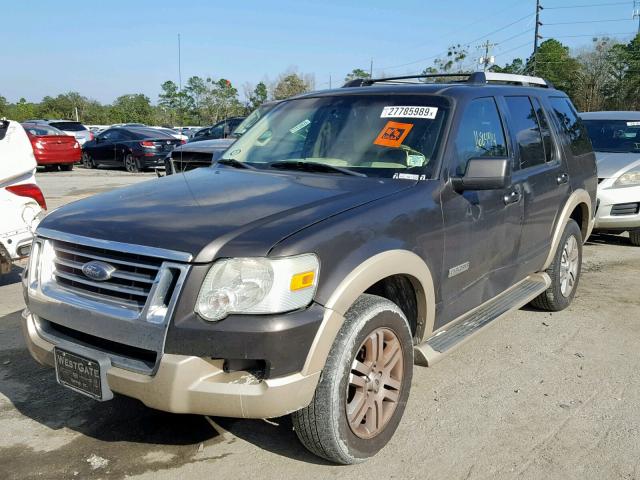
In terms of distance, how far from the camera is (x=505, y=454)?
300 centimetres

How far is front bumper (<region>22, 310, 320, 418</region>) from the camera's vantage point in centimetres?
242

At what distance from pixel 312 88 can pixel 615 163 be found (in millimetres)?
56457

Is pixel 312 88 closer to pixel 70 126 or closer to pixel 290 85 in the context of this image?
pixel 290 85

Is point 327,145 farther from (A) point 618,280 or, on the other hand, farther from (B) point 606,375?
(A) point 618,280

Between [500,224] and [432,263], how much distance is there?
2.85ft

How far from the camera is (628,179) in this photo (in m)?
7.73

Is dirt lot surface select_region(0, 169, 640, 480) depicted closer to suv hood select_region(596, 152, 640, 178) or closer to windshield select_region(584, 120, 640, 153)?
suv hood select_region(596, 152, 640, 178)

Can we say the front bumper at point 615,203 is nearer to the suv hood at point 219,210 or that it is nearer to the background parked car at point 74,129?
the suv hood at point 219,210

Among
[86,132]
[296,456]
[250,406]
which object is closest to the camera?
[250,406]

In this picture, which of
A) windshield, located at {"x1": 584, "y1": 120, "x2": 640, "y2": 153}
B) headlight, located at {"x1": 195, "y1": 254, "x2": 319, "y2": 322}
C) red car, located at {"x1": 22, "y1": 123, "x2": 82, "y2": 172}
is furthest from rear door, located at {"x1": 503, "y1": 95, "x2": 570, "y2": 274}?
red car, located at {"x1": 22, "y1": 123, "x2": 82, "y2": 172}

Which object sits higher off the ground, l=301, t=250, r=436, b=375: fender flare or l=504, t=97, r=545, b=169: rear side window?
l=504, t=97, r=545, b=169: rear side window

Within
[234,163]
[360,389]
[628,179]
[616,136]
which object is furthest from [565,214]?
[616,136]

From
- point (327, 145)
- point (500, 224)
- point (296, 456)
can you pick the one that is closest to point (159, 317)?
point (296, 456)

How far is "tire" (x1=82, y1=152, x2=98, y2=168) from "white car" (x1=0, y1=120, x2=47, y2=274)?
15.3m
